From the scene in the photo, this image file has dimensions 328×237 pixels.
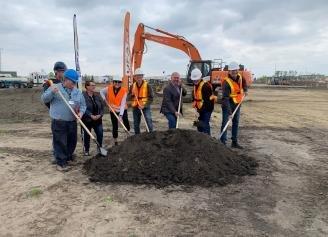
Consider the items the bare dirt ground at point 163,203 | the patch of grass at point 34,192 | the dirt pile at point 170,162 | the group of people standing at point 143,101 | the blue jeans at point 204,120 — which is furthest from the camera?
the blue jeans at point 204,120

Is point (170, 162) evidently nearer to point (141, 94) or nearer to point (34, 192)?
point (34, 192)

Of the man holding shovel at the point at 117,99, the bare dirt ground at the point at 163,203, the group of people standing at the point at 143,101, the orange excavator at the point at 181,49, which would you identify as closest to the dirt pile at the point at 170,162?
the bare dirt ground at the point at 163,203

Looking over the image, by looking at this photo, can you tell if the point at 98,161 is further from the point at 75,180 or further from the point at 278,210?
the point at 278,210

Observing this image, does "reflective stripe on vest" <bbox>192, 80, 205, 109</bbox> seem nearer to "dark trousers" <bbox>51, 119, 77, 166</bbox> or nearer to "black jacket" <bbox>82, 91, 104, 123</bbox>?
"black jacket" <bbox>82, 91, 104, 123</bbox>

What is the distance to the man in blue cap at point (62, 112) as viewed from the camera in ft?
26.1

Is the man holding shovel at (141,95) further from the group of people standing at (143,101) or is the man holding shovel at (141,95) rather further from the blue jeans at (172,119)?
the blue jeans at (172,119)

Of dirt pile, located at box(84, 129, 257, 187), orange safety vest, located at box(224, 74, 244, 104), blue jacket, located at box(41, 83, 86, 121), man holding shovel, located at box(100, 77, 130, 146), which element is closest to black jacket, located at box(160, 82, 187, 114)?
man holding shovel, located at box(100, 77, 130, 146)

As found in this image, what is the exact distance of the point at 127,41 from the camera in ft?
62.8

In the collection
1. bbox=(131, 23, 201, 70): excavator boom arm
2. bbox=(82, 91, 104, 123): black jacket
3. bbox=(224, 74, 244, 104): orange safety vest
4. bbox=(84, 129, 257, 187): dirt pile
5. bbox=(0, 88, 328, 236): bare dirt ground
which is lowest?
bbox=(0, 88, 328, 236): bare dirt ground

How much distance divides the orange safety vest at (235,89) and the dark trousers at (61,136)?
361 cm

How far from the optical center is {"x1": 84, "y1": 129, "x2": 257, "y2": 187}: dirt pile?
7094 mm

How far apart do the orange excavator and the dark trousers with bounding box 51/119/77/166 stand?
12.7 meters

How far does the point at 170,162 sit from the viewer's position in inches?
289

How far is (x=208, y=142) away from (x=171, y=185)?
138 cm
